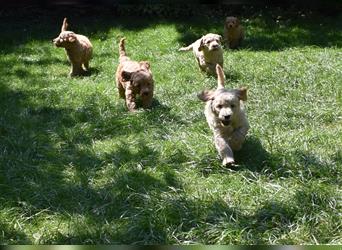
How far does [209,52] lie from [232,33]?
228 centimetres

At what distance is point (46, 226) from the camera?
480 cm

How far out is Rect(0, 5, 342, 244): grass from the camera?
4.66 meters

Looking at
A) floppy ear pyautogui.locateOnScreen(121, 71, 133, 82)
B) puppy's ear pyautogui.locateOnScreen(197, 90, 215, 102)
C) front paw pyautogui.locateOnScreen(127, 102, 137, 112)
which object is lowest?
front paw pyautogui.locateOnScreen(127, 102, 137, 112)

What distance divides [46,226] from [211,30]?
27.3 feet

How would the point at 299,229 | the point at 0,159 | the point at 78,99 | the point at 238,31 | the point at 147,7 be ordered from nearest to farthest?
the point at 299,229, the point at 0,159, the point at 78,99, the point at 238,31, the point at 147,7

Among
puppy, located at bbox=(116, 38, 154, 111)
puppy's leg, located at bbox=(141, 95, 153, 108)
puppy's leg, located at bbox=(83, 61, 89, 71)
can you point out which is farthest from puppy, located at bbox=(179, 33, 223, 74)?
puppy's leg, located at bbox=(83, 61, 89, 71)

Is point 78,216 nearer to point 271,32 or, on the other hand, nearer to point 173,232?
point 173,232

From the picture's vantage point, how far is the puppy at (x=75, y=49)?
9188 millimetres

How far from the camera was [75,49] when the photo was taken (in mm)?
9359

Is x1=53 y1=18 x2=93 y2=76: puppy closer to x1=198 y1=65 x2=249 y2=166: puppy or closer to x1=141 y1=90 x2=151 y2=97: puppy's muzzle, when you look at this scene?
x1=141 y1=90 x2=151 y2=97: puppy's muzzle

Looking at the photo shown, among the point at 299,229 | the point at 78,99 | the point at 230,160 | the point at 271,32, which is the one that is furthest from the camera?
the point at 271,32

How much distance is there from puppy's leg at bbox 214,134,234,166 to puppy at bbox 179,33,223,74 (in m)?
2.98

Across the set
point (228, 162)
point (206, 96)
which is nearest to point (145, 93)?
point (206, 96)

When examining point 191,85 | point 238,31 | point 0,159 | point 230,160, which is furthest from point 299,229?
point 238,31
